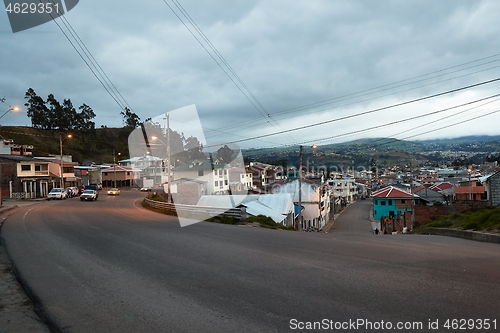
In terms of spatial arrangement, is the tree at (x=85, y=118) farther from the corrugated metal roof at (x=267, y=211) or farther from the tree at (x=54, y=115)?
the corrugated metal roof at (x=267, y=211)

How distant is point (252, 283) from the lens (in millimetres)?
7035

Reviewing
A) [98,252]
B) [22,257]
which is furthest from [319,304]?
[22,257]

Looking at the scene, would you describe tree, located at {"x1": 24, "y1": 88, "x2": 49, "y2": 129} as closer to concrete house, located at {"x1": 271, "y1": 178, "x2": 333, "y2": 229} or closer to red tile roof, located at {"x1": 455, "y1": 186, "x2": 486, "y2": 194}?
concrete house, located at {"x1": 271, "y1": 178, "x2": 333, "y2": 229}

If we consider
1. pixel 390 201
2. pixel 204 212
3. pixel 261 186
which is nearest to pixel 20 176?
pixel 261 186

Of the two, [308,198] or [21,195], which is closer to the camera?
[21,195]

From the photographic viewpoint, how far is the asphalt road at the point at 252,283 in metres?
5.28

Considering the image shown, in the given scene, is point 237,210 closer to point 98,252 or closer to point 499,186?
point 98,252

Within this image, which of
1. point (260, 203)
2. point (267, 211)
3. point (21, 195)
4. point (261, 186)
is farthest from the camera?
point (261, 186)

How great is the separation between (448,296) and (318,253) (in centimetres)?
409

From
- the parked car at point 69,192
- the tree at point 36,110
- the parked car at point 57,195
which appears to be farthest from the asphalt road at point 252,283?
the tree at point 36,110

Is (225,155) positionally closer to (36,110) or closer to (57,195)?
(57,195)

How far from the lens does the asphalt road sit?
5281mm

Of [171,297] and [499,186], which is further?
[499,186]

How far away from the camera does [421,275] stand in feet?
23.4
